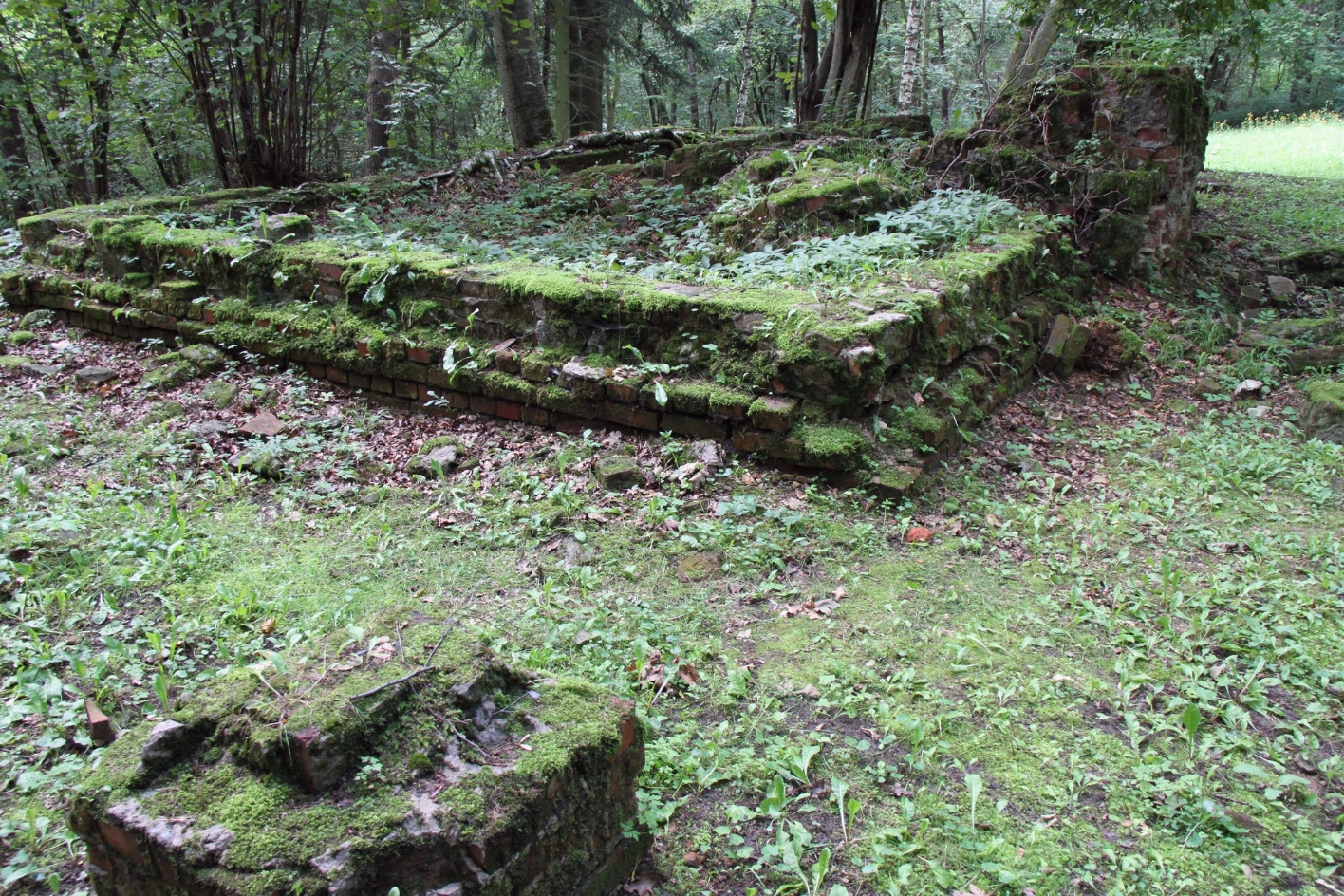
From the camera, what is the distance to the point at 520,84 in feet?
41.1

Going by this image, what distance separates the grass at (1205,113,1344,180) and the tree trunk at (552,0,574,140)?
10.5m

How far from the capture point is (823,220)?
6199 mm

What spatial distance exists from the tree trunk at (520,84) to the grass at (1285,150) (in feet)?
35.5

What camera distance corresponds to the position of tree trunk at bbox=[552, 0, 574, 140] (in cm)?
1323

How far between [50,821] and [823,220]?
5524 mm

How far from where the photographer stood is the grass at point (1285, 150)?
1416 cm

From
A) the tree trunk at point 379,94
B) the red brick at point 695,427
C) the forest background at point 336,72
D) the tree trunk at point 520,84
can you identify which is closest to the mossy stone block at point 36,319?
the forest background at point 336,72

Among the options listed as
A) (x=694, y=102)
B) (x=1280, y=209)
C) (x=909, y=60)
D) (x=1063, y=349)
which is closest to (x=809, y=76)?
(x=909, y=60)

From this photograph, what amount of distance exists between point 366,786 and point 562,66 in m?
13.5

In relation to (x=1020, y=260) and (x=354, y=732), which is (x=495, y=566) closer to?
(x=354, y=732)

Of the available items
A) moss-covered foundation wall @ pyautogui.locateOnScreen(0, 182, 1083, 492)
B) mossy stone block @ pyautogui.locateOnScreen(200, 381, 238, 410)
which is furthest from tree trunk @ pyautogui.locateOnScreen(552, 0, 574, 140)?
mossy stone block @ pyautogui.locateOnScreen(200, 381, 238, 410)

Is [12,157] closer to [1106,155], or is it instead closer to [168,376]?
[168,376]

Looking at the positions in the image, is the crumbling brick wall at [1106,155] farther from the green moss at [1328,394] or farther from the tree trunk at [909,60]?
the tree trunk at [909,60]

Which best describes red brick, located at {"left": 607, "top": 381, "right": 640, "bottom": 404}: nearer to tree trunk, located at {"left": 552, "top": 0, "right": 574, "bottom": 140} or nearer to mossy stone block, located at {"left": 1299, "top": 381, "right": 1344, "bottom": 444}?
mossy stone block, located at {"left": 1299, "top": 381, "right": 1344, "bottom": 444}
